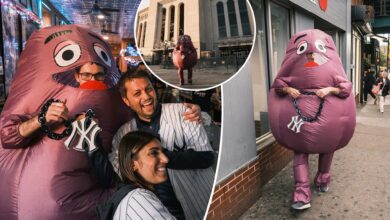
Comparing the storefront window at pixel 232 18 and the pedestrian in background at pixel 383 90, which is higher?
the storefront window at pixel 232 18

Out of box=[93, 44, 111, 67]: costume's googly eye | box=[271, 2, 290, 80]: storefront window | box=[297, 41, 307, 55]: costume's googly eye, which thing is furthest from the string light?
box=[271, 2, 290, 80]: storefront window

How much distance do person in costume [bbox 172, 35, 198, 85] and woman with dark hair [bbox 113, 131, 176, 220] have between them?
30 centimetres

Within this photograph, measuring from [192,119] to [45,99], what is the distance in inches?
22.9

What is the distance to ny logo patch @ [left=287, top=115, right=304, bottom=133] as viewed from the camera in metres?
4.00

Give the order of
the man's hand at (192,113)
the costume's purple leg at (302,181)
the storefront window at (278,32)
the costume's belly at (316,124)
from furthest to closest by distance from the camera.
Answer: the storefront window at (278,32), the costume's purple leg at (302,181), the costume's belly at (316,124), the man's hand at (192,113)

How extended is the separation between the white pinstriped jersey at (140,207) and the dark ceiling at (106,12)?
24.3 inches

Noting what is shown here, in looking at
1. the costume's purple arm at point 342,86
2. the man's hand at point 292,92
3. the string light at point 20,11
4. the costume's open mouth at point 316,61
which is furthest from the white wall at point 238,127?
the string light at point 20,11

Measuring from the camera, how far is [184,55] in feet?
4.79

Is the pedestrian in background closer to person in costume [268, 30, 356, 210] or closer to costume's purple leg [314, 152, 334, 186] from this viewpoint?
costume's purple leg [314, 152, 334, 186]

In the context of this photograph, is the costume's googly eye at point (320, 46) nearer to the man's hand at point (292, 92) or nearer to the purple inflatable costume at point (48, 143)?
the man's hand at point (292, 92)

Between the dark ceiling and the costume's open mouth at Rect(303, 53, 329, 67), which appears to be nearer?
the dark ceiling

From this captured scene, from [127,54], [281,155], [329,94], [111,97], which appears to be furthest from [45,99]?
[281,155]

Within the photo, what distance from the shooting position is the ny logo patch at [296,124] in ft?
13.1

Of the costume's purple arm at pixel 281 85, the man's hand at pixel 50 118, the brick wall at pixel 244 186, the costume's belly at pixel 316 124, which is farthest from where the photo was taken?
the costume's purple arm at pixel 281 85
